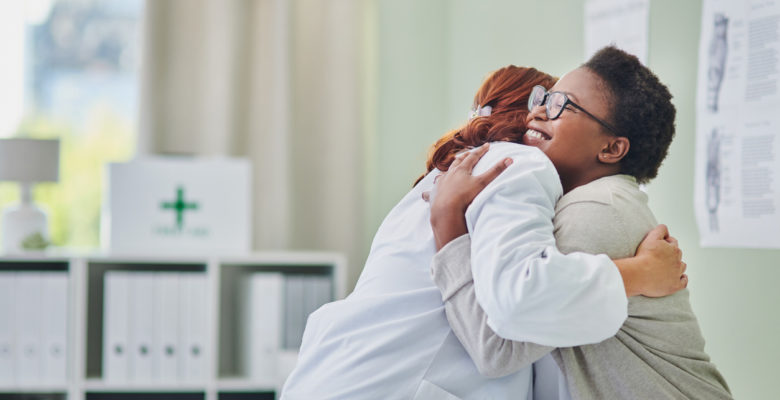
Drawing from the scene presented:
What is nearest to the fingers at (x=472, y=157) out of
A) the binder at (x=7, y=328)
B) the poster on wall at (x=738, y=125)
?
the poster on wall at (x=738, y=125)

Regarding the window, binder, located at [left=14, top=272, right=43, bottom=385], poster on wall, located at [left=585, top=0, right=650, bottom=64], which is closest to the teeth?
poster on wall, located at [left=585, top=0, right=650, bottom=64]

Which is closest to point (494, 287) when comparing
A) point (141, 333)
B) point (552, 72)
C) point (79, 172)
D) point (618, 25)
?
point (618, 25)

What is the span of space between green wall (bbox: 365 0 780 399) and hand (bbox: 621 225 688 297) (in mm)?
515

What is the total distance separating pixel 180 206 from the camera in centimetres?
254

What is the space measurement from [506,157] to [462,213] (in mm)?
102

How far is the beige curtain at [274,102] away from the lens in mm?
2898

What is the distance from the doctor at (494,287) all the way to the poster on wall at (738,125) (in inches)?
19.6

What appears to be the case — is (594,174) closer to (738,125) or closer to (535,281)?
(535,281)

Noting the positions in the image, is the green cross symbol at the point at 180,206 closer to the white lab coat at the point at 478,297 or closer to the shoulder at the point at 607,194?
the white lab coat at the point at 478,297

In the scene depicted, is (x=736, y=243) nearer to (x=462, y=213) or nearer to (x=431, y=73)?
(x=462, y=213)

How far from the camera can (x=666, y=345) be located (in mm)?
1060

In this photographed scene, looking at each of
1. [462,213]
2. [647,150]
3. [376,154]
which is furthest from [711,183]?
[376,154]

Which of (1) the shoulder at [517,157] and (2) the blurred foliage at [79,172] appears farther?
(2) the blurred foliage at [79,172]

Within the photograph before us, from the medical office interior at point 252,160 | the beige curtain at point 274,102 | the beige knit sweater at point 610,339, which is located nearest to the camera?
the beige knit sweater at point 610,339
